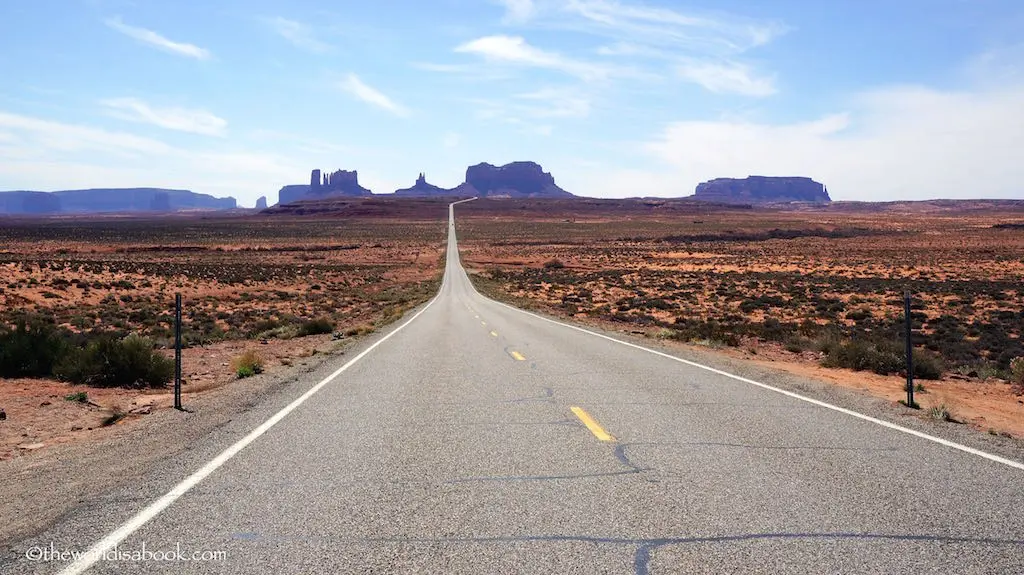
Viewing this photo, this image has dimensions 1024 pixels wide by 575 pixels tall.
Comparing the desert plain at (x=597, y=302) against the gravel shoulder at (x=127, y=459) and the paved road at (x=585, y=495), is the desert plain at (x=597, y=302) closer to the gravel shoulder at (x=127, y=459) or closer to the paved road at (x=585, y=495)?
the gravel shoulder at (x=127, y=459)

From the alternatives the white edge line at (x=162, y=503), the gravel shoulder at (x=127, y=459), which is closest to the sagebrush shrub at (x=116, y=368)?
the gravel shoulder at (x=127, y=459)

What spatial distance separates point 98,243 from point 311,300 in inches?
2676

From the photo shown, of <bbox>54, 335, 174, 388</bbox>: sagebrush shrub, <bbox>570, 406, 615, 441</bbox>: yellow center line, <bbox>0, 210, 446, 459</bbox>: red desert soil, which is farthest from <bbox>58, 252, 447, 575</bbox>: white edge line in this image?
<bbox>54, 335, 174, 388</bbox>: sagebrush shrub

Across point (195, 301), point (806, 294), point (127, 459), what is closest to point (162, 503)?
point (127, 459)

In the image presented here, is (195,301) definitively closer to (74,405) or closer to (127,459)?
(74,405)

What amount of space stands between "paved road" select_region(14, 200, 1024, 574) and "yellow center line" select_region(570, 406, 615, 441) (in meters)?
0.04

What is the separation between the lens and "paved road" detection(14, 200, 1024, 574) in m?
4.11

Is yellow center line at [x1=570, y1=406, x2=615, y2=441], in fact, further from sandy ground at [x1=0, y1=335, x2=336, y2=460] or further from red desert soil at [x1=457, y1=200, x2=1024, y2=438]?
sandy ground at [x1=0, y1=335, x2=336, y2=460]

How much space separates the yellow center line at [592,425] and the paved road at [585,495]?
0.13ft

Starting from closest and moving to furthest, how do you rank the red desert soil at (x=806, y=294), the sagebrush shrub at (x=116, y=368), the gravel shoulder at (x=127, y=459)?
1. the gravel shoulder at (x=127, y=459)
2. the sagebrush shrub at (x=116, y=368)
3. the red desert soil at (x=806, y=294)

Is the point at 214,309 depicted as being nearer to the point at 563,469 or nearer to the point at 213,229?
the point at 563,469

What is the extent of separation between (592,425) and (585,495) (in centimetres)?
257

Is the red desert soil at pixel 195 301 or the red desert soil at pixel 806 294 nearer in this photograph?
the red desert soil at pixel 195 301

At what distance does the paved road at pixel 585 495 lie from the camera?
4113 mm
